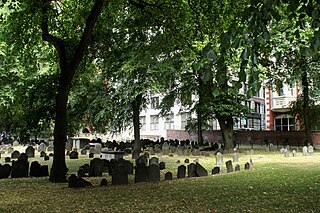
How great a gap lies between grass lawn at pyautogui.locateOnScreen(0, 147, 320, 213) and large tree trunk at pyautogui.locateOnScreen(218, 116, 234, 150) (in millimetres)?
15586

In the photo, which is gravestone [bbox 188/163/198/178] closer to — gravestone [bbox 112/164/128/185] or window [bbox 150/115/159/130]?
gravestone [bbox 112/164/128/185]

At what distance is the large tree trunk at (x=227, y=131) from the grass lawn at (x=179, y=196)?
15.6 metres

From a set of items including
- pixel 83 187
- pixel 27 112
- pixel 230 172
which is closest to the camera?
pixel 83 187

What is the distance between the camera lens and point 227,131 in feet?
90.8

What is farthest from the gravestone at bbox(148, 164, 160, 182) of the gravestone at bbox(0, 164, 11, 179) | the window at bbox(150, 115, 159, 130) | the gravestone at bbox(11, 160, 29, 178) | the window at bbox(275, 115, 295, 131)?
the window at bbox(150, 115, 159, 130)

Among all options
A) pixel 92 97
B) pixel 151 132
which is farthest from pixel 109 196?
pixel 151 132

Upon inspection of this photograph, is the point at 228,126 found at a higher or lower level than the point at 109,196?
higher

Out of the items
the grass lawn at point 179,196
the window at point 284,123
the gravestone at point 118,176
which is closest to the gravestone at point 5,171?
the grass lawn at point 179,196

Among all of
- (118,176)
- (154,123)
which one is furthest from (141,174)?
(154,123)

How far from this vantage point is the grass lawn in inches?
285

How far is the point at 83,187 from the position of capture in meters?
10.3

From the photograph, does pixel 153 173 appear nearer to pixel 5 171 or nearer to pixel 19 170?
pixel 19 170

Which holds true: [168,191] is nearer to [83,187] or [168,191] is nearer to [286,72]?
[83,187]

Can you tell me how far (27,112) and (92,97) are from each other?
1147 centimetres
